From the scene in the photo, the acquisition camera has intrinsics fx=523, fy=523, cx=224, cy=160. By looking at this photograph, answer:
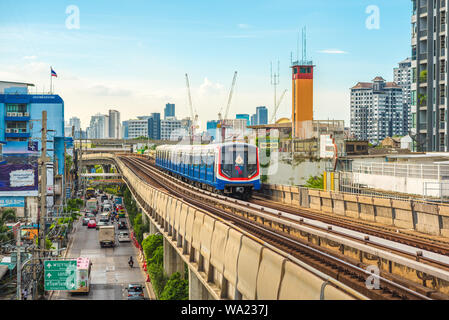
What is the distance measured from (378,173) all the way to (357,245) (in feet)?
41.5

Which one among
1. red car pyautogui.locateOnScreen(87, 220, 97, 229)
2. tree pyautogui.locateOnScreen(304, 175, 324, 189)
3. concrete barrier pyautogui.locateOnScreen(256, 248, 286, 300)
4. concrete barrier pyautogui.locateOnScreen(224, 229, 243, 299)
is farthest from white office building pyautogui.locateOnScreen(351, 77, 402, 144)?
concrete barrier pyautogui.locateOnScreen(256, 248, 286, 300)

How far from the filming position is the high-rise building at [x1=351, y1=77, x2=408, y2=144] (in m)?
191

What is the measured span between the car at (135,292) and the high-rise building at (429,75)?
26464mm

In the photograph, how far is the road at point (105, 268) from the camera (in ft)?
110

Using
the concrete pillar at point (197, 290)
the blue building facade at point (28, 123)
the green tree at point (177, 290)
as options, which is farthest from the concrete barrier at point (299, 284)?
the blue building facade at point (28, 123)

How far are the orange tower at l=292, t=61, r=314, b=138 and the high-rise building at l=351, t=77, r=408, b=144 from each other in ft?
340

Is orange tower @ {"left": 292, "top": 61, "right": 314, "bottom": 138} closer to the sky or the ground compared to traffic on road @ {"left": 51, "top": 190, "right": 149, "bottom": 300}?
closer to the sky

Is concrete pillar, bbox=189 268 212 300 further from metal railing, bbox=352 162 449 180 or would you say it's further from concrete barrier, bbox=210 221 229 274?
metal railing, bbox=352 162 449 180

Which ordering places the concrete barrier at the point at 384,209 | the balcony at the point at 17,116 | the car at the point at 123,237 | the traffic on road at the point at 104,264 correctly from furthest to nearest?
the balcony at the point at 17,116 < the car at the point at 123,237 < the traffic on road at the point at 104,264 < the concrete barrier at the point at 384,209

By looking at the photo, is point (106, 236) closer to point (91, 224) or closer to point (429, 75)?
point (91, 224)

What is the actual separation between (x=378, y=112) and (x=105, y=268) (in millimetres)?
166050

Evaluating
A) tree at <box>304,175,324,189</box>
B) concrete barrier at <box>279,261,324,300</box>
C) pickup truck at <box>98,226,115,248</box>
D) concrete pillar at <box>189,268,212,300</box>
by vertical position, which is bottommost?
pickup truck at <box>98,226,115,248</box>

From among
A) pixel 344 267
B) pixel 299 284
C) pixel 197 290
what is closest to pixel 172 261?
pixel 197 290

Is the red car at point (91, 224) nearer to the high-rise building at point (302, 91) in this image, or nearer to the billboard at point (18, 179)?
the billboard at point (18, 179)
